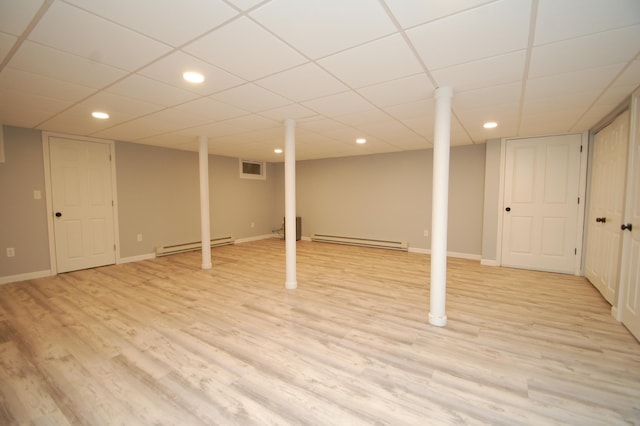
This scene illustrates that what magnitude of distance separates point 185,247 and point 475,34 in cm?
639

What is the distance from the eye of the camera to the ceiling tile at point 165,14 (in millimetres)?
1456

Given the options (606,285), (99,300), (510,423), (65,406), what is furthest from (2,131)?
(606,285)

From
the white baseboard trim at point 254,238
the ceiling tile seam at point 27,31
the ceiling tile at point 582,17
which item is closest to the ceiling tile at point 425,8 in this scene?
the ceiling tile at point 582,17

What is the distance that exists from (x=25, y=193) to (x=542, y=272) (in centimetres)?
841

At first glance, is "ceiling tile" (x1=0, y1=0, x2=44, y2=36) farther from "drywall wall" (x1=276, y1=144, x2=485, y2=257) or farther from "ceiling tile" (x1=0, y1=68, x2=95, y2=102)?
"drywall wall" (x1=276, y1=144, x2=485, y2=257)

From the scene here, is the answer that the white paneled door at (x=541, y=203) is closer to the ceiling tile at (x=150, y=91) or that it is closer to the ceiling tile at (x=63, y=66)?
the ceiling tile at (x=150, y=91)

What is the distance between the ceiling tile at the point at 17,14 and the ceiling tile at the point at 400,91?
89.3 inches

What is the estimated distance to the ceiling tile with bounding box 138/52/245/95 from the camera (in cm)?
207

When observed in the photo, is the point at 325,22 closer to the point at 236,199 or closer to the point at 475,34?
the point at 475,34

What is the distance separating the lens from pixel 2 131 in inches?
156

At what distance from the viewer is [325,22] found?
1.61 m

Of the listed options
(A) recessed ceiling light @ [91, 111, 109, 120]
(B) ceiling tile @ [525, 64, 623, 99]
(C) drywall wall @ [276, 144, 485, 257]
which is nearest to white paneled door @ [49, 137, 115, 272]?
(A) recessed ceiling light @ [91, 111, 109, 120]

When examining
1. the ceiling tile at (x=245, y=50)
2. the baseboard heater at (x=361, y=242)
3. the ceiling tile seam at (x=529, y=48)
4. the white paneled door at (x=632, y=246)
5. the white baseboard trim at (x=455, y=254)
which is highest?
the ceiling tile at (x=245, y=50)

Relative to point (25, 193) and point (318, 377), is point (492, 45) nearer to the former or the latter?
point (318, 377)
